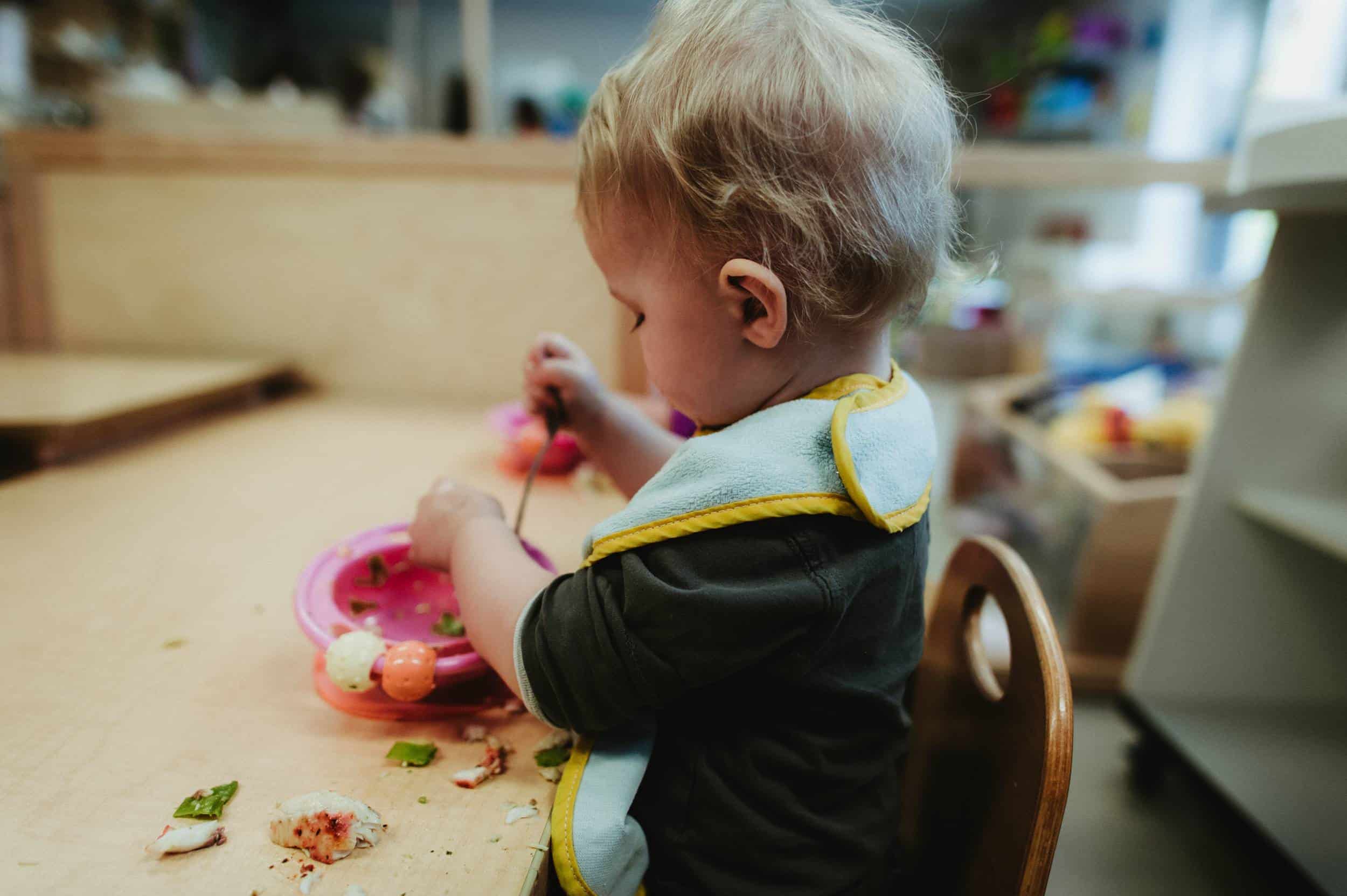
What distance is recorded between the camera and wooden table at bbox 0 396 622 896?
14.5 inches

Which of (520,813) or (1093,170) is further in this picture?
(1093,170)

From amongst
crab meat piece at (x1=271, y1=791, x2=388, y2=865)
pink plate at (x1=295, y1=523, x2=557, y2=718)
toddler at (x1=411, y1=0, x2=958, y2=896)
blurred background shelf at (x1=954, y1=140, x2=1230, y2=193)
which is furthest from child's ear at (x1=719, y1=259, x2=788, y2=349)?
blurred background shelf at (x1=954, y1=140, x2=1230, y2=193)

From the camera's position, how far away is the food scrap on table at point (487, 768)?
431 millimetres

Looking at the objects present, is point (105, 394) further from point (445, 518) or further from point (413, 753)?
point (413, 753)

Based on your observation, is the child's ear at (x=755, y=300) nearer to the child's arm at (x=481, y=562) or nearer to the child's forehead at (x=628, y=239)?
the child's forehead at (x=628, y=239)

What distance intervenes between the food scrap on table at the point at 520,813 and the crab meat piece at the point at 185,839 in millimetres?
135

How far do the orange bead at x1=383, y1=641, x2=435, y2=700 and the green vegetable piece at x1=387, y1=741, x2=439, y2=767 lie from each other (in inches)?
1.1

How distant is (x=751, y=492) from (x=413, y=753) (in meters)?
0.25

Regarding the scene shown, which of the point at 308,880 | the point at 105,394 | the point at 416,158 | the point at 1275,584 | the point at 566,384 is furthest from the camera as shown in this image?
the point at 416,158

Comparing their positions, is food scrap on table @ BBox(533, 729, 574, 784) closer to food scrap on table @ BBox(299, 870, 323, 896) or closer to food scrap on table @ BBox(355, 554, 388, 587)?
food scrap on table @ BBox(299, 870, 323, 896)

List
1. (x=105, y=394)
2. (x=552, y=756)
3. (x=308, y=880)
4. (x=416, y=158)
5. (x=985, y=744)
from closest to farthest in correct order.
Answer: (x=308, y=880)
(x=552, y=756)
(x=985, y=744)
(x=105, y=394)
(x=416, y=158)

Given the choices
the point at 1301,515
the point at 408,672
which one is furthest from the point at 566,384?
the point at 1301,515

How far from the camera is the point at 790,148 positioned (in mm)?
437

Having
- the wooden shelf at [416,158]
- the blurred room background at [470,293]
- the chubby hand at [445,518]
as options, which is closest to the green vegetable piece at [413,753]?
the chubby hand at [445,518]
